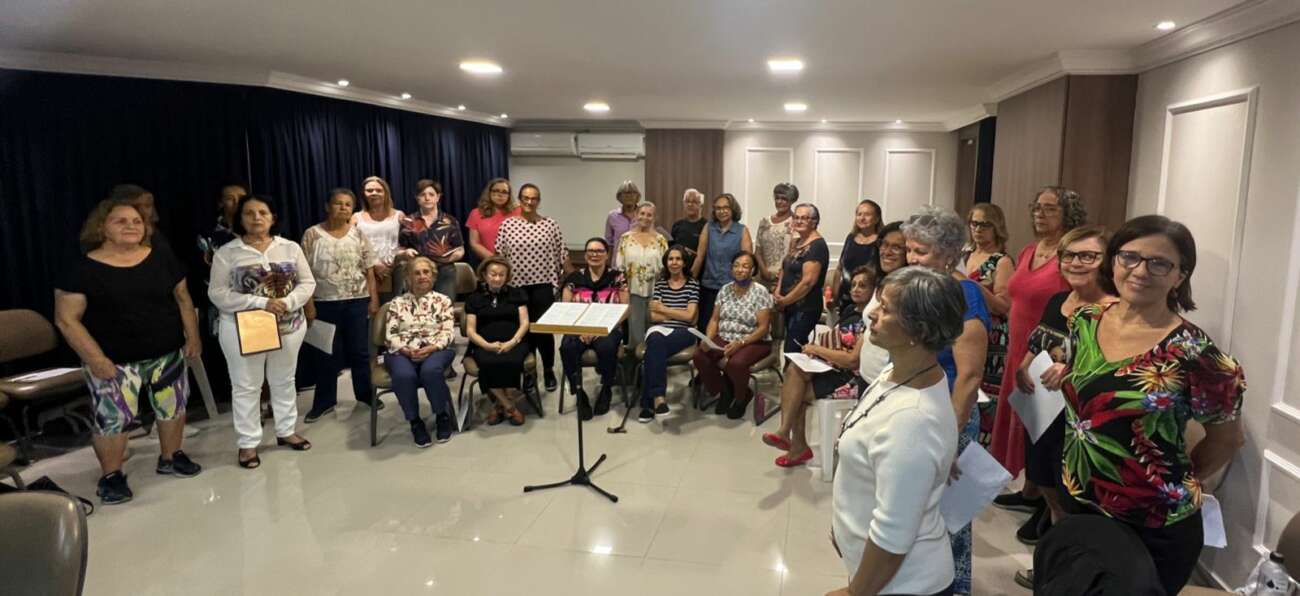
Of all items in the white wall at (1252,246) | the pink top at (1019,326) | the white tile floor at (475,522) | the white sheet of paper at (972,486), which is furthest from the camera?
the pink top at (1019,326)

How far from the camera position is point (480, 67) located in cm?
457

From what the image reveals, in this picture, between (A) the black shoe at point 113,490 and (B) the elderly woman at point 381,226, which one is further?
(B) the elderly woman at point 381,226

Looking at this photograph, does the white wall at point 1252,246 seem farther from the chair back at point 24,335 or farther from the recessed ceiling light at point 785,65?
the chair back at point 24,335

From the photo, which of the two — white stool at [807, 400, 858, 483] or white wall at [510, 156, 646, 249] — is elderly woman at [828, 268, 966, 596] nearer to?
white stool at [807, 400, 858, 483]

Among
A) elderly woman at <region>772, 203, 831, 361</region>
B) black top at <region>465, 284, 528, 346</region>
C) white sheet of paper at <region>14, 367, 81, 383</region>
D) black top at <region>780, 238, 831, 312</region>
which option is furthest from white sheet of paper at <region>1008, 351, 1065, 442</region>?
white sheet of paper at <region>14, 367, 81, 383</region>

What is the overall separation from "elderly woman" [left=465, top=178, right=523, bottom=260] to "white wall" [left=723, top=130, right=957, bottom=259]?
167 inches

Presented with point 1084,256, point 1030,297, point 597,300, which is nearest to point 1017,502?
point 1030,297

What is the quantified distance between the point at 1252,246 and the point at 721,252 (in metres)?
2.95

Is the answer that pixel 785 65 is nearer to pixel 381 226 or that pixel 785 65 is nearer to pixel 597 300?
pixel 597 300

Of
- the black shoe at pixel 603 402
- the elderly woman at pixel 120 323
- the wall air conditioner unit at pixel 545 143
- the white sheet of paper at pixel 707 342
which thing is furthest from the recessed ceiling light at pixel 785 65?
the wall air conditioner unit at pixel 545 143

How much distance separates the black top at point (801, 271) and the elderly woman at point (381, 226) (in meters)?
2.83

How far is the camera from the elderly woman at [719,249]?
4.92 metres

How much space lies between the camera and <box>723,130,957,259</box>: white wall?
345 inches

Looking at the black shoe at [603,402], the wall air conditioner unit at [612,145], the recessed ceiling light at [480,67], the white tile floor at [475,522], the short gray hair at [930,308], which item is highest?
the recessed ceiling light at [480,67]
